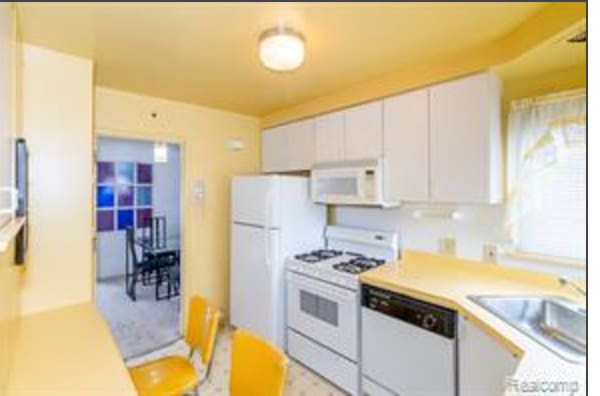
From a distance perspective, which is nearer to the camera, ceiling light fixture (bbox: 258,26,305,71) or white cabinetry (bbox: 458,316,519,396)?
ceiling light fixture (bbox: 258,26,305,71)

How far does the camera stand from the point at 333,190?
235 cm

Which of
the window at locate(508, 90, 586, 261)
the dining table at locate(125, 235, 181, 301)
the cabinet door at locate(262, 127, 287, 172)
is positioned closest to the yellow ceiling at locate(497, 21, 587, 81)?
the window at locate(508, 90, 586, 261)

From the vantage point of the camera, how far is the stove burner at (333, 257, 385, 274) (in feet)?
6.75

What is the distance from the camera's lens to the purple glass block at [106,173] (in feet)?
14.9

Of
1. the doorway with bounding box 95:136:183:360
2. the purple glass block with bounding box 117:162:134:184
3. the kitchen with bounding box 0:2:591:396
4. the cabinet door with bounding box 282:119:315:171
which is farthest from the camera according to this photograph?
the purple glass block with bounding box 117:162:134:184

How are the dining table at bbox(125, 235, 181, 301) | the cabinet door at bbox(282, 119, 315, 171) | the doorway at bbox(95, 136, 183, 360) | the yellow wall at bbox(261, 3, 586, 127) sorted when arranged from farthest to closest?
the dining table at bbox(125, 235, 181, 301) → the doorway at bbox(95, 136, 183, 360) → the cabinet door at bbox(282, 119, 315, 171) → the yellow wall at bbox(261, 3, 586, 127)

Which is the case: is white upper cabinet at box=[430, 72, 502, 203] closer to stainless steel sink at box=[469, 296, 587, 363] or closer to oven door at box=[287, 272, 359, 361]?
stainless steel sink at box=[469, 296, 587, 363]

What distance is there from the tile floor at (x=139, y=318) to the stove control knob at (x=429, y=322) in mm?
2067

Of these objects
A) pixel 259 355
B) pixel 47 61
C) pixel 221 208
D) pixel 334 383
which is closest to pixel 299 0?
pixel 259 355

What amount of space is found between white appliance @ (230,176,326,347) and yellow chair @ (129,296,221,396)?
790mm

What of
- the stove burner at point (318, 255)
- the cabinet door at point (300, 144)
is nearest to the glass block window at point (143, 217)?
the cabinet door at point (300, 144)

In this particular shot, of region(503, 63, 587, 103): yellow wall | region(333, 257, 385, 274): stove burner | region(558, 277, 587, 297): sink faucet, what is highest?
region(503, 63, 587, 103): yellow wall

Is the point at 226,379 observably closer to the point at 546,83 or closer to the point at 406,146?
the point at 406,146

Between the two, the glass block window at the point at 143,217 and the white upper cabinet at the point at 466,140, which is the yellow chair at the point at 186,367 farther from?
the glass block window at the point at 143,217
